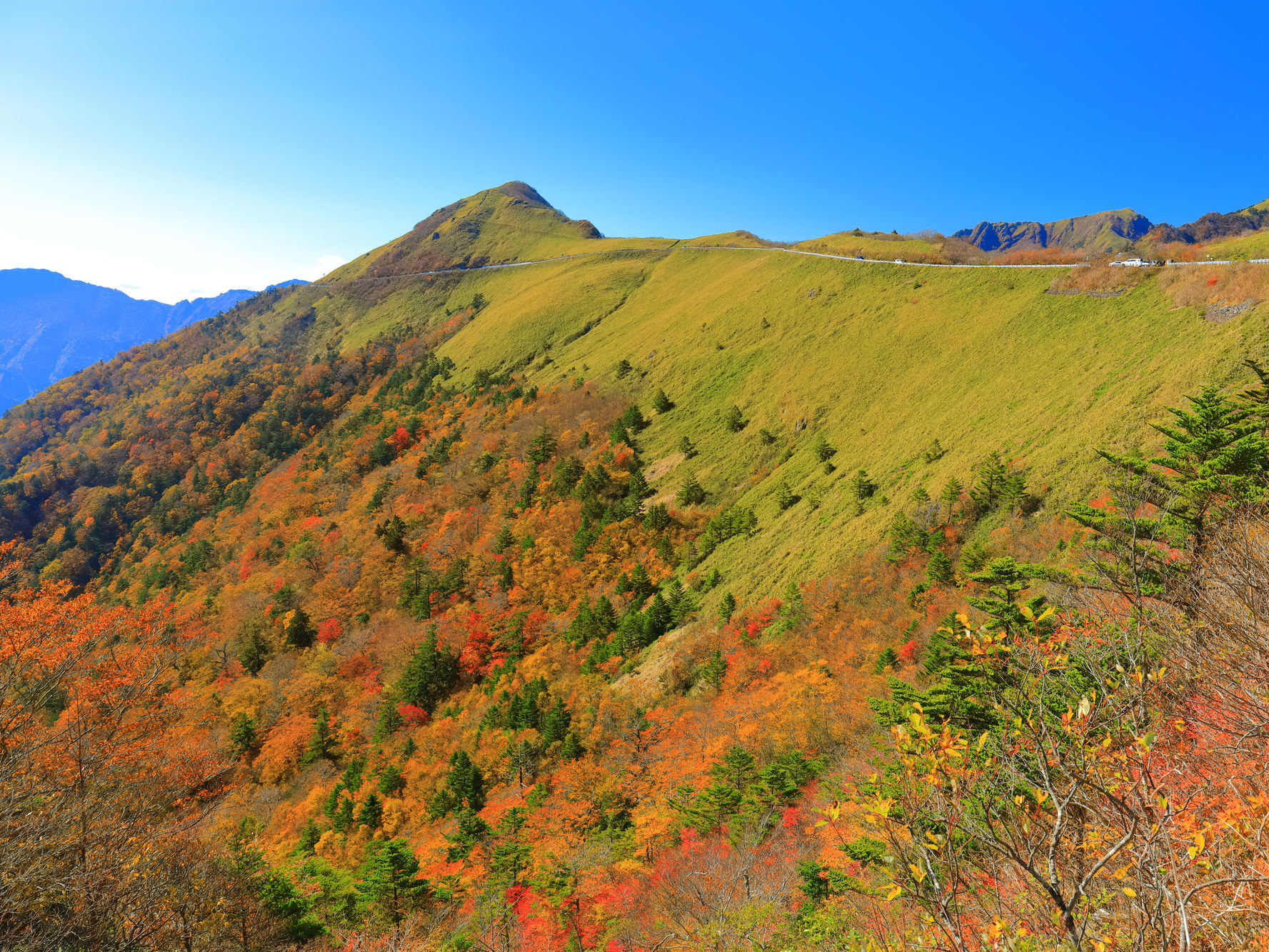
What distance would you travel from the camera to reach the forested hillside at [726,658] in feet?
24.2

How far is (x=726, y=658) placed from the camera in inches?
1245

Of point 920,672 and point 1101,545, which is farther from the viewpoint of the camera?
point 920,672

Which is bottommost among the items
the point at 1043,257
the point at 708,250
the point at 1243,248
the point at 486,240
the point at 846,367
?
the point at 846,367

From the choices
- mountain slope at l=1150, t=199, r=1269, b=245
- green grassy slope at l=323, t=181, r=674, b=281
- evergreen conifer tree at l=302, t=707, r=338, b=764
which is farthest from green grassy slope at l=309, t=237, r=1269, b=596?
mountain slope at l=1150, t=199, r=1269, b=245

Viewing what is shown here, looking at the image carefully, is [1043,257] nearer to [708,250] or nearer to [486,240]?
[708,250]

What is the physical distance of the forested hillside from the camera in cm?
737

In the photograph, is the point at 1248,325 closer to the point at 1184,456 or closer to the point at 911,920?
the point at 1184,456

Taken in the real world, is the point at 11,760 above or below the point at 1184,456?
below

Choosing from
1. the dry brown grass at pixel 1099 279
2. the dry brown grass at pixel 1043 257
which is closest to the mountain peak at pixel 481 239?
the dry brown grass at pixel 1043 257

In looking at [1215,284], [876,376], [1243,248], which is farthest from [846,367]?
[1243,248]

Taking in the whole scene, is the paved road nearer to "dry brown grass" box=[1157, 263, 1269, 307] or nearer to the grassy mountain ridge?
"dry brown grass" box=[1157, 263, 1269, 307]

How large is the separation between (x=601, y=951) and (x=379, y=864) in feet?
34.1

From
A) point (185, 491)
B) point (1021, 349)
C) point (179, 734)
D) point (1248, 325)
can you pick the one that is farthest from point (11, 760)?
point (185, 491)

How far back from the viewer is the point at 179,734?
44.1m
